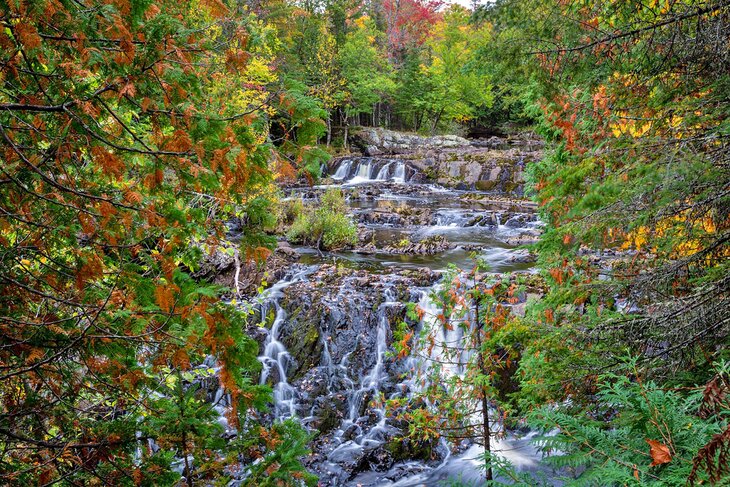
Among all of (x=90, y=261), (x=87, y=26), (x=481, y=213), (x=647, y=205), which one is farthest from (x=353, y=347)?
(x=481, y=213)

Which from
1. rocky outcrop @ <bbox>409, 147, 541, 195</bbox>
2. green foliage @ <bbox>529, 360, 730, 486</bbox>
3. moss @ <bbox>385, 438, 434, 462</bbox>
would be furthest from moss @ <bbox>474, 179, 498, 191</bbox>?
green foliage @ <bbox>529, 360, 730, 486</bbox>

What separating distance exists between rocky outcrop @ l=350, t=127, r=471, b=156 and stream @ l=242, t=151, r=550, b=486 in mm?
18075

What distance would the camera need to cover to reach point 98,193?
96.3 inches

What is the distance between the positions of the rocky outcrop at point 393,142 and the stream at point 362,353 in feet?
59.3

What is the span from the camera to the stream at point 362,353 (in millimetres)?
7125

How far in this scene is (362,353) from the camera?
357 inches

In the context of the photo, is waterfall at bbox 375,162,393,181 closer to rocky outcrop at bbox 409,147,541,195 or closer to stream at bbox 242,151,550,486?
rocky outcrop at bbox 409,147,541,195

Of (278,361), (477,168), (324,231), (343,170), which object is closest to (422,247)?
(324,231)

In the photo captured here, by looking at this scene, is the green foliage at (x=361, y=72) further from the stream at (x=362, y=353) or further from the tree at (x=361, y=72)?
the stream at (x=362, y=353)

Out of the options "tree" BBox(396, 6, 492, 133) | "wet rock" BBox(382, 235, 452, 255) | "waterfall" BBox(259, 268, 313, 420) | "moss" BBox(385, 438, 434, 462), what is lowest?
"moss" BBox(385, 438, 434, 462)

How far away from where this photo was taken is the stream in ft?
23.4

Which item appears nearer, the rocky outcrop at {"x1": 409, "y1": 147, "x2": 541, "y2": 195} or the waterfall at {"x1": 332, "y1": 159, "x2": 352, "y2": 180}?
the rocky outcrop at {"x1": 409, "y1": 147, "x2": 541, "y2": 195}

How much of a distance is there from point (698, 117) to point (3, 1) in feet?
13.9

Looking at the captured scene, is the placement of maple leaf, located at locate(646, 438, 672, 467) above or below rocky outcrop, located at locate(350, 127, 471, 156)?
below
